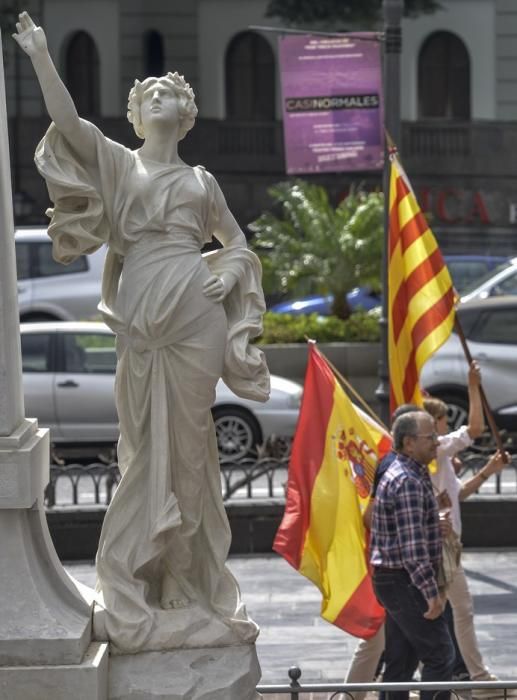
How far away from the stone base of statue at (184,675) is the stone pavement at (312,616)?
3.79m

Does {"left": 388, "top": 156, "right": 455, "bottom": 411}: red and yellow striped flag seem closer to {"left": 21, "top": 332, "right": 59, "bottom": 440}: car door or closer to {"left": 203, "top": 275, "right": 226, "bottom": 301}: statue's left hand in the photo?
{"left": 203, "top": 275, "right": 226, "bottom": 301}: statue's left hand

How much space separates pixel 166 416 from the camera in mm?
7105

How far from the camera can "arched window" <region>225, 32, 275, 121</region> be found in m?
43.5

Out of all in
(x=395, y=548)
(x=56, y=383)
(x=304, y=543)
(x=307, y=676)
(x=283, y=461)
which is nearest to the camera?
(x=395, y=548)

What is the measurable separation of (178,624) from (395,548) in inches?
83.5

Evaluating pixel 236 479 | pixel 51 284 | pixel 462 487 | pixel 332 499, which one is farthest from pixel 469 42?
pixel 332 499

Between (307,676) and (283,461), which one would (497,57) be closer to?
(283,461)

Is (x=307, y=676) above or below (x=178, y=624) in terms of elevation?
below

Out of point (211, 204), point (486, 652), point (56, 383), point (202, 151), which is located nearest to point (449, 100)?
point (202, 151)

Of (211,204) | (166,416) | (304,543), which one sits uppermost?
(211,204)

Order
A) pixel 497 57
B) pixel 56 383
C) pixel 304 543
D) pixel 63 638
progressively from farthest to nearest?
pixel 497 57, pixel 56 383, pixel 304 543, pixel 63 638

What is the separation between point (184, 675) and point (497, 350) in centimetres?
1385

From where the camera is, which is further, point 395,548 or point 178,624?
point 395,548

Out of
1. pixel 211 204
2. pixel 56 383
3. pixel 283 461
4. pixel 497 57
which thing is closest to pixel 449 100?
pixel 497 57
